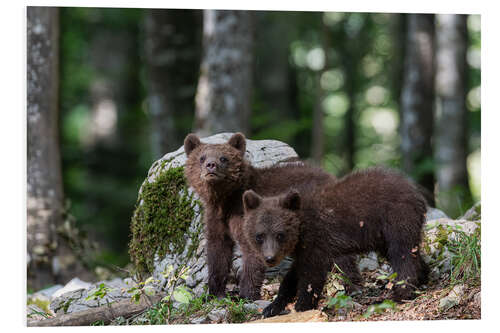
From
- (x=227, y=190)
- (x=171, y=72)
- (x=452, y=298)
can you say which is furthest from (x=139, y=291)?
(x=171, y=72)

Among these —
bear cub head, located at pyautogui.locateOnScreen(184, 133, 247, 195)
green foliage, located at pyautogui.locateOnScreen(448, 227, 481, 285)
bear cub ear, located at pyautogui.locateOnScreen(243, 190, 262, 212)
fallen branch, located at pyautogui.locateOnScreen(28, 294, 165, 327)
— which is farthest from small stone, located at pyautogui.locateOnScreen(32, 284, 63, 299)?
green foliage, located at pyautogui.locateOnScreen(448, 227, 481, 285)

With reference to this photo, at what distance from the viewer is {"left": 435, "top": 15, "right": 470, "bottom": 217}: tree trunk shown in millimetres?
11938

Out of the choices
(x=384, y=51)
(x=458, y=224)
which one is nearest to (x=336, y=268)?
(x=458, y=224)

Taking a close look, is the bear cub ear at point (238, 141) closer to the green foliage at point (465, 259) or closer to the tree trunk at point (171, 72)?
the green foliage at point (465, 259)

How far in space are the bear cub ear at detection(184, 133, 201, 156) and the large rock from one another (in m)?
0.72

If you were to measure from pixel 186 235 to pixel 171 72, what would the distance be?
8.99 meters

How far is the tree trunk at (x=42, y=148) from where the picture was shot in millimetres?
8969

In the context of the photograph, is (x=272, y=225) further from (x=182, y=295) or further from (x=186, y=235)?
(x=186, y=235)

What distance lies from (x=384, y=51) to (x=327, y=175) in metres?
16.7

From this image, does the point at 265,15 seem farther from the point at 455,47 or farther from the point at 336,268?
the point at 336,268

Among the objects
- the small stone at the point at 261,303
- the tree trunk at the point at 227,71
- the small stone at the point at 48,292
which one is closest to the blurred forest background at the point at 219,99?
the tree trunk at the point at 227,71

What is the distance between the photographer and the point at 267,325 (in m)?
6.04

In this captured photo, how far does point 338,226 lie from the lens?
6172 millimetres

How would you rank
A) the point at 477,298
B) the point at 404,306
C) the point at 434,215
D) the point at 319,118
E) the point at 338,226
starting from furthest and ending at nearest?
the point at 319,118, the point at 434,215, the point at 477,298, the point at 404,306, the point at 338,226
